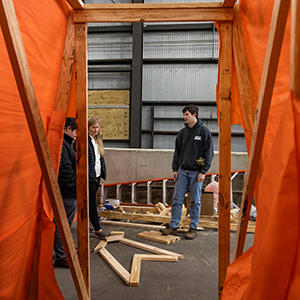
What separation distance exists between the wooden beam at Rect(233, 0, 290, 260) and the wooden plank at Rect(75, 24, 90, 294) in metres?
1.43

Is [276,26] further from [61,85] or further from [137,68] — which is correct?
[137,68]

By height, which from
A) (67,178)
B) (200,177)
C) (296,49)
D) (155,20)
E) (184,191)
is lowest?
(184,191)

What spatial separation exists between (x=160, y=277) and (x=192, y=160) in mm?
1960

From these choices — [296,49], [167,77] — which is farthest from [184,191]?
[167,77]

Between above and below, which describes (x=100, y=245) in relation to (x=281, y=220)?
below

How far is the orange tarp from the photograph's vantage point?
166 cm

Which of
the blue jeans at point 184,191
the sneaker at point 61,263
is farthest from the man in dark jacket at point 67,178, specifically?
the blue jeans at point 184,191

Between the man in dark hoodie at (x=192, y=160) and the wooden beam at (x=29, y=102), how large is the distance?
2.85m

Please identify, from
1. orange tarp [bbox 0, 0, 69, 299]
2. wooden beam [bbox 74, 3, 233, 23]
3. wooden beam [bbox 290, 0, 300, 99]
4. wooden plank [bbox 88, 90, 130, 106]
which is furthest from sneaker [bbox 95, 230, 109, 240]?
wooden plank [bbox 88, 90, 130, 106]

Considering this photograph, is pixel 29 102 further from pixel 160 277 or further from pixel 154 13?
pixel 160 277

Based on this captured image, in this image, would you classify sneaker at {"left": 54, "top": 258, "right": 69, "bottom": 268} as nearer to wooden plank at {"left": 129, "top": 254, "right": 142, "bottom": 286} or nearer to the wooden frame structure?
wooden plank at {"left": 129, "top": 254, "right": 142, "bottom": 286}

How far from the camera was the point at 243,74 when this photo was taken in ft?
7.13

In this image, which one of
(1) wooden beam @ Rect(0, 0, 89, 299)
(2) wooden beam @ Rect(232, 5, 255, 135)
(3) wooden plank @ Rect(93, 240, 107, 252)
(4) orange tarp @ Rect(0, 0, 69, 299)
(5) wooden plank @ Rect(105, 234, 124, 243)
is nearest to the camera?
(1) wooden beam @ Rect(0, 0, 89, 299)

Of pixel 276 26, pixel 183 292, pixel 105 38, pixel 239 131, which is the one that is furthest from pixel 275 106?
pixel 105 38
